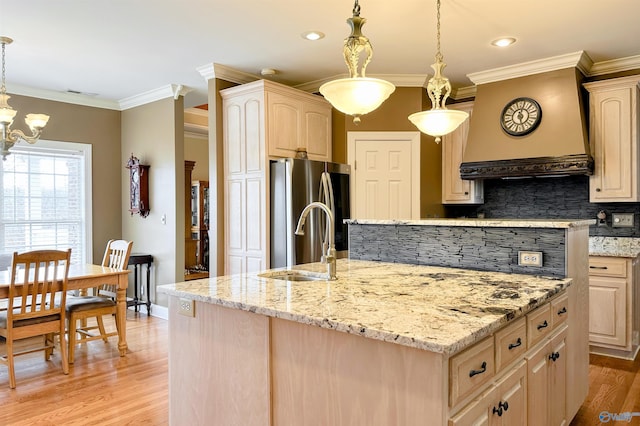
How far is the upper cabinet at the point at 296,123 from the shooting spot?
4172 millimetres

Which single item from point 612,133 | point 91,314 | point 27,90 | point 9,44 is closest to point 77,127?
point 27,90

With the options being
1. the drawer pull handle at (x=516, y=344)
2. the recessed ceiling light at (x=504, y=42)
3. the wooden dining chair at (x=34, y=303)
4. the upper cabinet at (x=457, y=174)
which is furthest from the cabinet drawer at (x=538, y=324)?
the wooden dining chair at (x=34, y=303)

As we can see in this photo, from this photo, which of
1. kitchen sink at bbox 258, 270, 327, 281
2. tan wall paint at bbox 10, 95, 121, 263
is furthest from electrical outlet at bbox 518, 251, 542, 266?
tan wall paint at bbox 10, 95, 121, 263

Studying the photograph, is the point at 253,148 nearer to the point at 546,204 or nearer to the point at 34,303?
the point at 34,303

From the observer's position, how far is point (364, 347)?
137 centimetres

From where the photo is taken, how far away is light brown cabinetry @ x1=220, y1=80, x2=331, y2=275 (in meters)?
4.12

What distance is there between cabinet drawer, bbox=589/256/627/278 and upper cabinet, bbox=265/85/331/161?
261cm

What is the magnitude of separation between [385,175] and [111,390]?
10.1 feet

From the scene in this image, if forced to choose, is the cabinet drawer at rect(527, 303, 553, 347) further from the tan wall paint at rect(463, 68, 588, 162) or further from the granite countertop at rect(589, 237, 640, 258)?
the tan wall paint at rect(463, 68, 588, 162)

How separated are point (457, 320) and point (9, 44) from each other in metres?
4.08

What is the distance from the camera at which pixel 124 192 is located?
5754 mm

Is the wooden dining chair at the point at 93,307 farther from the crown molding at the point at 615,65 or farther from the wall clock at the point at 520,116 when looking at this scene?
the crown molding at the point at 615,65

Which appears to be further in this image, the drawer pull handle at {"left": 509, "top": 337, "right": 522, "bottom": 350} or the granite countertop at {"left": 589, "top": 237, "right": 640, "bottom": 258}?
the granite countertop at {"left": 589, "top": 237, "right": 640, "bottom": 258}

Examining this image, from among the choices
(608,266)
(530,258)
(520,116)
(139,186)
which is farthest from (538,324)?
(139,186)
